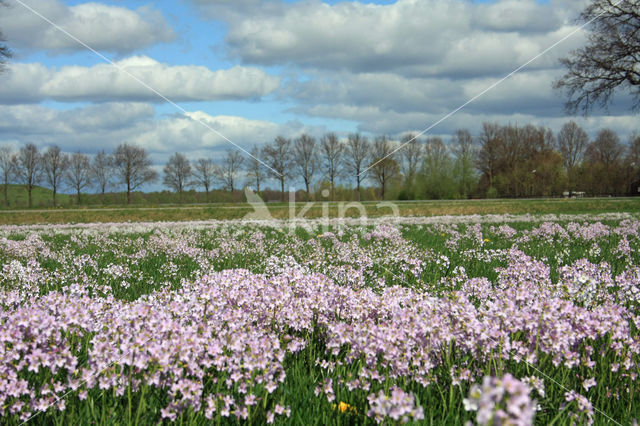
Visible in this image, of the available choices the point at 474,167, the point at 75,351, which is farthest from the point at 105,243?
the point at 474,167

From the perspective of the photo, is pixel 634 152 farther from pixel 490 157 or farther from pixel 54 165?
pixel 54 165

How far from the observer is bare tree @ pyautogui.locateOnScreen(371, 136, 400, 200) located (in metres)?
77.1

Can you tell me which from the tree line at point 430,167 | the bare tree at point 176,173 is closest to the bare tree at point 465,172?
the tree line at point 430,167

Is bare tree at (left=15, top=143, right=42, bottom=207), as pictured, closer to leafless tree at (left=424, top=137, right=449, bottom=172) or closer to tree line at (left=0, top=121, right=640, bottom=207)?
tree line at (left=0, top=121, right=640, bottom=207)

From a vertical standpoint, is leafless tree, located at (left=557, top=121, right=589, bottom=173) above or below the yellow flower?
above

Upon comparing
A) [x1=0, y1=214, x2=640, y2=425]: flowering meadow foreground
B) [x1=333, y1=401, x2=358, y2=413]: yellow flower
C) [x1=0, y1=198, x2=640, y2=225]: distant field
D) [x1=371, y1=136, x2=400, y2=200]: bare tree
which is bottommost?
[x1=333, y1=401, x2=358, y2=413]: yellow flower

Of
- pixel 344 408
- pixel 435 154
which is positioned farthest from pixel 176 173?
pixel 344 408

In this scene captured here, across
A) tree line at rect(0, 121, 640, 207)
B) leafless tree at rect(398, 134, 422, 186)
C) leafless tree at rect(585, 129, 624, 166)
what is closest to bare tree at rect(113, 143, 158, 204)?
tree line at rect(0, 121, 640, 207)

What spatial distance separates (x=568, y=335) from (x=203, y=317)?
285 cm

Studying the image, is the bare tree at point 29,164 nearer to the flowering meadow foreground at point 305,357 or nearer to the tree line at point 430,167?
the tree line at point 430,167

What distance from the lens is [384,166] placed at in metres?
77.4

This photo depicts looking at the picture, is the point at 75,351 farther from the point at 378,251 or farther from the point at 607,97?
the point at 607,97

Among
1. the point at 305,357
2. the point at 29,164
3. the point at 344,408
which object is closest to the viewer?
the point at 344,408

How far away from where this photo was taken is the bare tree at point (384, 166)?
77.1m
